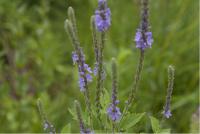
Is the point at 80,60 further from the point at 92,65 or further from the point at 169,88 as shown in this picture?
the point at 92,65

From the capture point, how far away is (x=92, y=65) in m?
3.16

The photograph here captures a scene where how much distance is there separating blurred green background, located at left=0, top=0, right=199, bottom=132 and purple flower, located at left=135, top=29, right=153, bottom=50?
1450 millimetres

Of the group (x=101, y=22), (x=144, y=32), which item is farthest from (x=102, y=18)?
(x=144, y=32)

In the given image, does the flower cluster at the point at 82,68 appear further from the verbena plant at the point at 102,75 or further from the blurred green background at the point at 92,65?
the blurred green background at the point at 92,65

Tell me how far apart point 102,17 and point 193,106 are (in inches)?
83.2

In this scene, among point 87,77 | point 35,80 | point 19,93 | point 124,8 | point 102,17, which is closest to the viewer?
point 102,17

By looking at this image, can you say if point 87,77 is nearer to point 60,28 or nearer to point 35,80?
point 35,80

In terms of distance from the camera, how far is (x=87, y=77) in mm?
1303

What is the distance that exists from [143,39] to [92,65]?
6.55 feet

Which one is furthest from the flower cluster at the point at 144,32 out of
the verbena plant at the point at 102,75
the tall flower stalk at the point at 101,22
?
the tall flower stalk at the point at 101,22

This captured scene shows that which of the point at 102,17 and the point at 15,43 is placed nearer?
the point at 102,17

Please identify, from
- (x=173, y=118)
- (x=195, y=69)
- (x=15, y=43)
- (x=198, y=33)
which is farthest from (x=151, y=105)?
(x=15, y=43)

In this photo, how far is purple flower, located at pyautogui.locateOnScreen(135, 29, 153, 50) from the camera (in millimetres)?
1173

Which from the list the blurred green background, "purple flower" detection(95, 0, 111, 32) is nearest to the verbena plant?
"purple flower" detection(95, 0, 111, 32)
